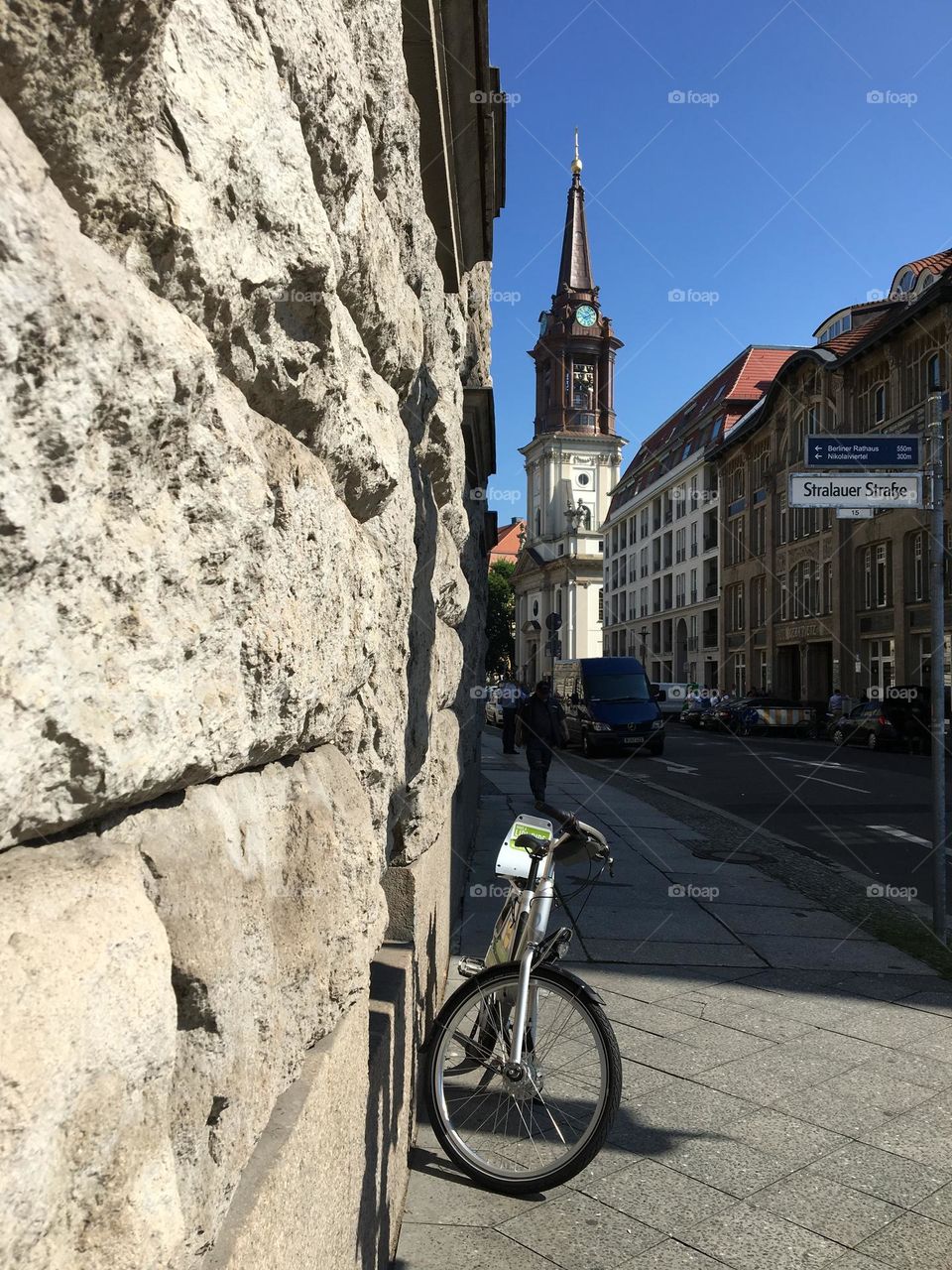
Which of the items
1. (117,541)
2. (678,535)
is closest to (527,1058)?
(117,541)

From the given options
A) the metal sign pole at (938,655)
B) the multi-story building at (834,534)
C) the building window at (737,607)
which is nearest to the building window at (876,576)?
the multi-story building at (834,534)

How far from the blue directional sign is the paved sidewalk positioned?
300 centimetres

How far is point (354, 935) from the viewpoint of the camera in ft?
5.93

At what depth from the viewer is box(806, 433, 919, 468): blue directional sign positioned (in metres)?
7.23

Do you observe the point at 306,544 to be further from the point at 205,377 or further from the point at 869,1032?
the point at 869,1032

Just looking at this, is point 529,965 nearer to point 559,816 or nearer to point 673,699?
point 559,816

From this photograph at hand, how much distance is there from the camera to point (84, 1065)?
0.81m

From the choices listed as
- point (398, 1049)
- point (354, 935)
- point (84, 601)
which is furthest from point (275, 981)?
point (398, 1049)

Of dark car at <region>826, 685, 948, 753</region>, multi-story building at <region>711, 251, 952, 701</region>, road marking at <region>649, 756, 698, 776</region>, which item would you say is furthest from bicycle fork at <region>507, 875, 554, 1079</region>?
multi-story building at <region>711, 251, 952, 701</region>

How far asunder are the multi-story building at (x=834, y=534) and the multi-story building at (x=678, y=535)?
12.2 feet

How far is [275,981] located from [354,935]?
0.44 meters

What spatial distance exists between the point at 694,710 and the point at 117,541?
151 ft

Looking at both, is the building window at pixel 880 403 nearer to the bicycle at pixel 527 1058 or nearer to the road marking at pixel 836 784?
the road marking at pixel 836 784

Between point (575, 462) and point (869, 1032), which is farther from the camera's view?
point (575, 462)
